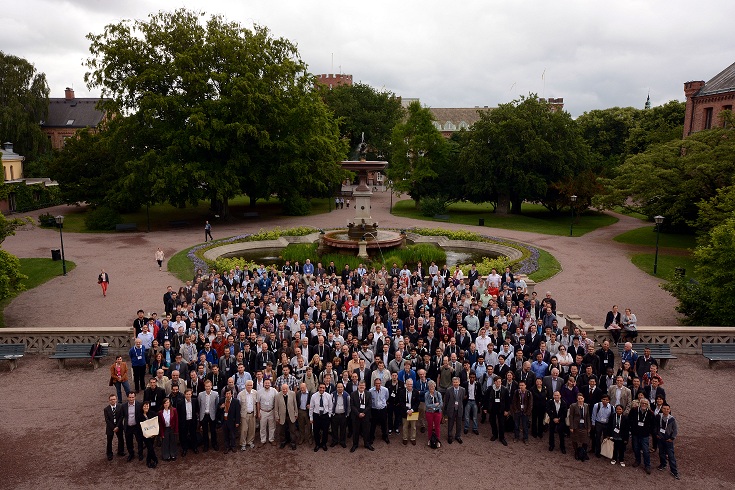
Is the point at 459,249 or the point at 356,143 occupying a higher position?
the point at 356,143

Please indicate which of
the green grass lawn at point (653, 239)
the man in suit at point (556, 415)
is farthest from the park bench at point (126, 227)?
the man in suit at point (556, 415)

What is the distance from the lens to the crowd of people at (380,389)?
10078mm

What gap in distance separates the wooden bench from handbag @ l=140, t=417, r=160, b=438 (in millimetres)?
5707

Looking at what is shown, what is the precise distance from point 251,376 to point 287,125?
33.9 meters

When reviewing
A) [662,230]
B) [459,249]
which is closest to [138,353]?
[459,249]

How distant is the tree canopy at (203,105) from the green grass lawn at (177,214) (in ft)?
17.1

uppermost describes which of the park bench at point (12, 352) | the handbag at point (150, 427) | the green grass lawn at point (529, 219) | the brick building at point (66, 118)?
the brick building at point (66, 118)

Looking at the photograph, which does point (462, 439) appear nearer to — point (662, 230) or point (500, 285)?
point (500, 285)

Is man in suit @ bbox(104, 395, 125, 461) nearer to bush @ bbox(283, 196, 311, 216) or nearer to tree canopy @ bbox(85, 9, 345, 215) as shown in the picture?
tree canopy @ bbox(85, 9, 345, 215)

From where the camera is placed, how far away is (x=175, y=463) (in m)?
10.1

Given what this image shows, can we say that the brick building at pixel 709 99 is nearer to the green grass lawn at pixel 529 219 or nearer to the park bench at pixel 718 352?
the green grass lawn at pixel 529 219

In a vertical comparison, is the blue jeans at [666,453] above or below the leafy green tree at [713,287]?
below

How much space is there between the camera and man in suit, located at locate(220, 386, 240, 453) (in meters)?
10.2

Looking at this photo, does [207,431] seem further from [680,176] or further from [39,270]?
[680,176]
